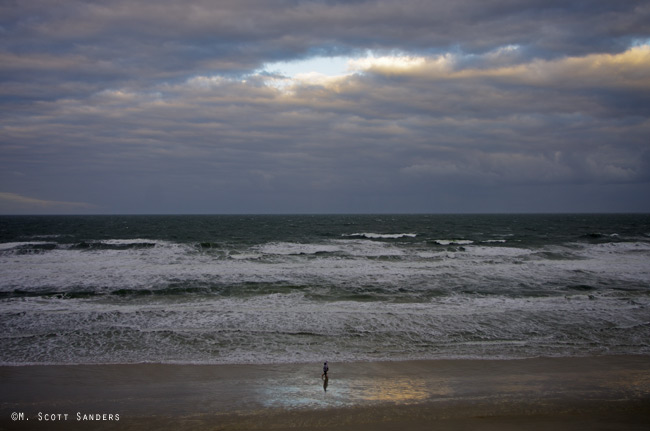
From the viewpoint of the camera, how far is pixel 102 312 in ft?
52.9

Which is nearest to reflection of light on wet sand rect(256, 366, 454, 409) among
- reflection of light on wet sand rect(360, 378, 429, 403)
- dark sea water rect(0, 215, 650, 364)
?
reflection of light on wet sand rect(360, 378, 429, 403)

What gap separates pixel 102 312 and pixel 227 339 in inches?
253

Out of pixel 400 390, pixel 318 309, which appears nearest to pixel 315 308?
pixel 318 309

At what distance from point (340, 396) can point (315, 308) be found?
7514 millimetres

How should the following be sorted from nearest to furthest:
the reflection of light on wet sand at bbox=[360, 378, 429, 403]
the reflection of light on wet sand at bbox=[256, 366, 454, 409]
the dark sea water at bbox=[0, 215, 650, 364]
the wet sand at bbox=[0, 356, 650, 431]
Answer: the wet sand at bbox=[0, 356, 650, 431] → the reflection of light on wet sand at bbox=[256, 366, 454, 409] → the reflection of light on wet sand at bbox=[360, 378, 429, 403] → the dark sea water at bbox=[0, 215, 650, 364]

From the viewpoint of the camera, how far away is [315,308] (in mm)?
16828

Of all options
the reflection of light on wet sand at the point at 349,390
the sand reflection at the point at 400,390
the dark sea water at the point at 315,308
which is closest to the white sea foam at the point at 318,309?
the dark sea water at the point at 315,308

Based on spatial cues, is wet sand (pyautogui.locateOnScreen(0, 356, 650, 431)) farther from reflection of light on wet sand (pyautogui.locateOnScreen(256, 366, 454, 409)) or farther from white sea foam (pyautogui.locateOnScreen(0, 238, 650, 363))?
white sea foam (pyautogui.locateOnScreen(0, 238, 650, 363))

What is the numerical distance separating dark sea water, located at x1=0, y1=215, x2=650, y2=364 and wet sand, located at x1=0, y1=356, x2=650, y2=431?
0.90 meters

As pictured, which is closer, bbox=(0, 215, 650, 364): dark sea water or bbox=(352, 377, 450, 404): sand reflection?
bbox=(352, 377, 450, 404): sand reflection

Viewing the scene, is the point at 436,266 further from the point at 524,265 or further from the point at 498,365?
the point at 498,365

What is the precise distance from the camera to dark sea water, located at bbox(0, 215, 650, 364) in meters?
12.4

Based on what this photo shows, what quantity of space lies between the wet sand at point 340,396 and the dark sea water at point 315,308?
2.96 ft

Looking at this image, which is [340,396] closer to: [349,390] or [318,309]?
[349,390]
